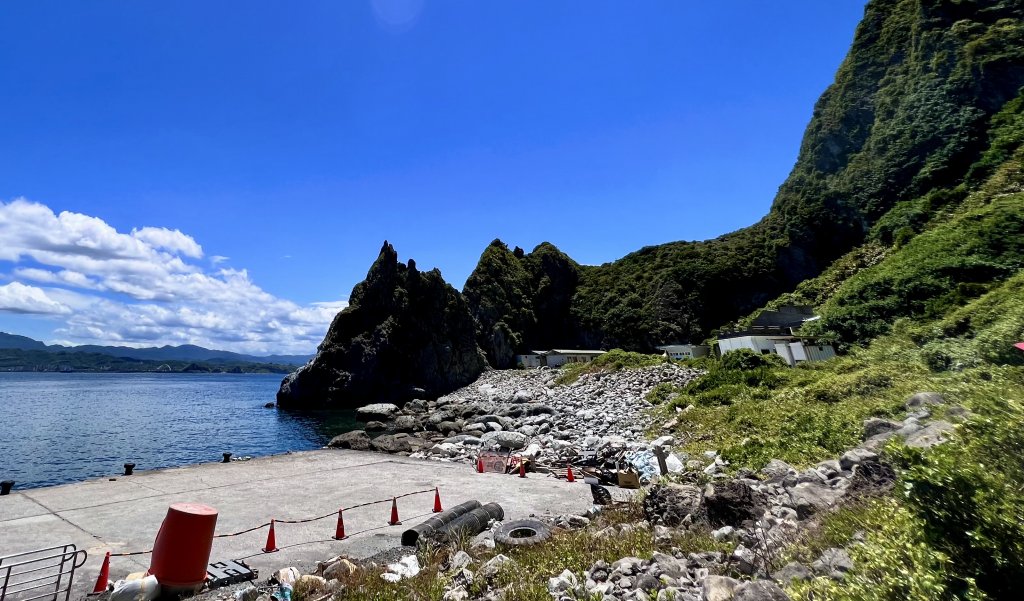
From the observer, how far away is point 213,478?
1468 centimetres

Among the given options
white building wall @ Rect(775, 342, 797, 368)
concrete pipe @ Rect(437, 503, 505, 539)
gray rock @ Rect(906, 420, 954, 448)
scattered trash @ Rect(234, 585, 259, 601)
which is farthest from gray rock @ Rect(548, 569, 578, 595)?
white building wall @ Rect(775, 342, 797, 368)

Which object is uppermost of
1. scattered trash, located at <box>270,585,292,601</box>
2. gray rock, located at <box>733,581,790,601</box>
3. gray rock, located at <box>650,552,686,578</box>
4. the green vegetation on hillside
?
the green vegetation on hillside

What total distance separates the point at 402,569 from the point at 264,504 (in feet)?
21.7

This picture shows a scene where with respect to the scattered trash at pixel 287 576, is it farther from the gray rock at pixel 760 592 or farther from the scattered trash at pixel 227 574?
the gray rock at pixel 760 592

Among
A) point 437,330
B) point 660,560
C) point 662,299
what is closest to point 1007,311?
point 660,560

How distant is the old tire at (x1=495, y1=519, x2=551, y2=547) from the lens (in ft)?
25.0

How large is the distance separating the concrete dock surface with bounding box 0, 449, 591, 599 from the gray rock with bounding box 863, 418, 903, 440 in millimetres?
6687

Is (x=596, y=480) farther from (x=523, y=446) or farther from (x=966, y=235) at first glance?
(x=966, y=235)

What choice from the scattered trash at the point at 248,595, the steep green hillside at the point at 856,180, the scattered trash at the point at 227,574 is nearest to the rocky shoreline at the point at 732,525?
the scattered trash at the point at 248,595

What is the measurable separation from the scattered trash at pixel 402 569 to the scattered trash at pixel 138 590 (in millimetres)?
3071

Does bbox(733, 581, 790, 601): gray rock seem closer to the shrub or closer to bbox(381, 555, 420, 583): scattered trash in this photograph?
the shrub

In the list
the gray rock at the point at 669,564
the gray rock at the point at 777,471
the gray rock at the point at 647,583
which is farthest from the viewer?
the gray rock at the point at 777,471

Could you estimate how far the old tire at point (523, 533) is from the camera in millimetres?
7617

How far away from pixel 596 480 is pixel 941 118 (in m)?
74.1
